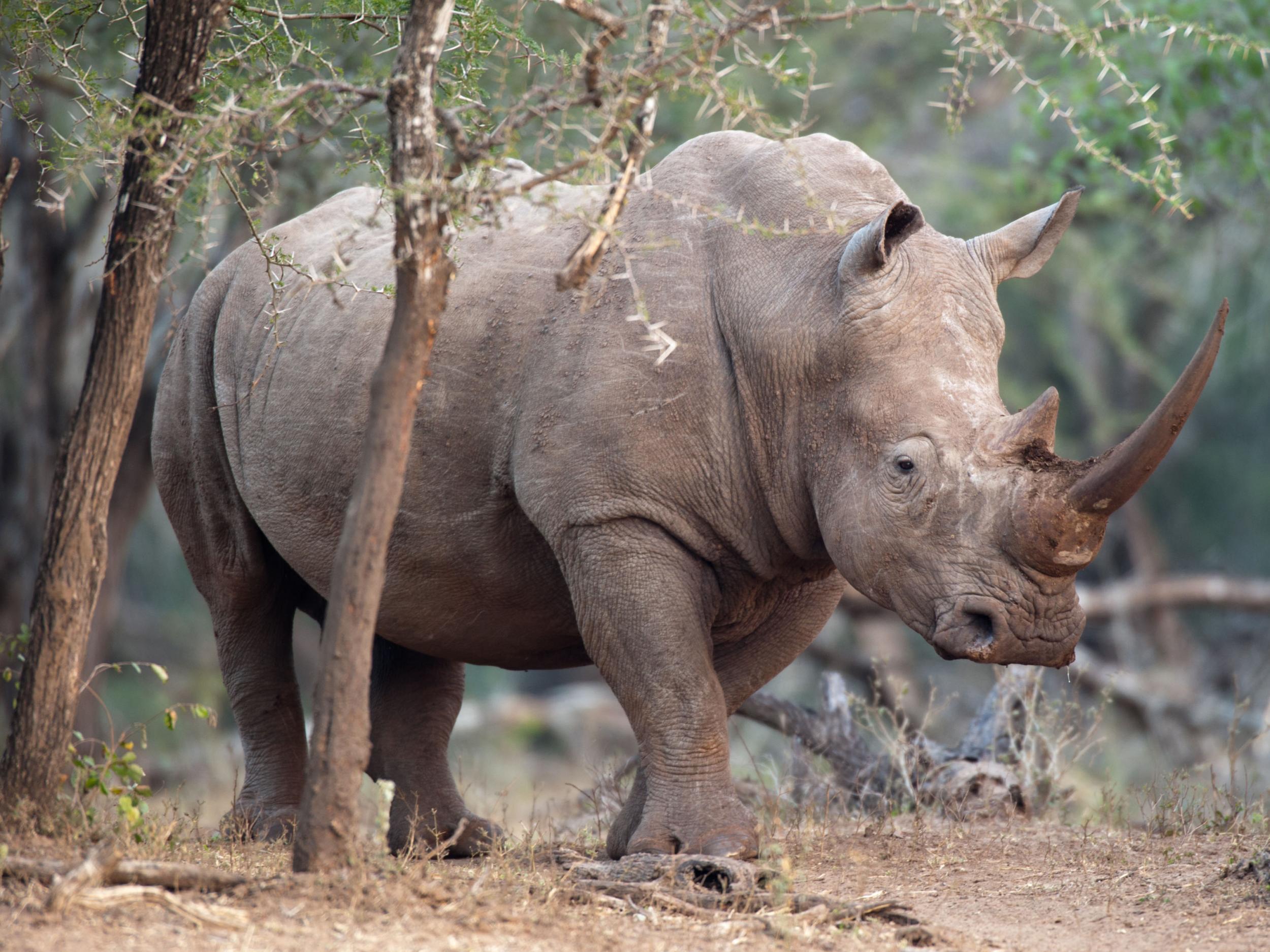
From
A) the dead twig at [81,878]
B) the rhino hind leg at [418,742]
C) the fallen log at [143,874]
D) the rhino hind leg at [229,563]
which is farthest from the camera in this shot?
the rhino hind leg at [229,563]

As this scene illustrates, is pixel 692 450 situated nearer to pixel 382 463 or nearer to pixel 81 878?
pixel 382 463

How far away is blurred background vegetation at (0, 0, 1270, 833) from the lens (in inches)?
307

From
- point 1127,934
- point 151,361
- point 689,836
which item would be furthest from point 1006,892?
point 151,361

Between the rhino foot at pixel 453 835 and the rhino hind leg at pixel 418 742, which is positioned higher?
the rhino hind leg at pixel 418 742

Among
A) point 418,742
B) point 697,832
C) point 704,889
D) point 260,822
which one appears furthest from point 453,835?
point 704,889

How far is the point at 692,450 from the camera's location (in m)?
4.82

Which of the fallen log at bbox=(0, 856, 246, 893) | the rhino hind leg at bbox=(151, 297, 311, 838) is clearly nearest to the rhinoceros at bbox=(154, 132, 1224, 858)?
the rhino hind leg at bbox=(151, 297, 311, 838)

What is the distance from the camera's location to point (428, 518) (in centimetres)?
527

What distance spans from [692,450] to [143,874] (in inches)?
82.9

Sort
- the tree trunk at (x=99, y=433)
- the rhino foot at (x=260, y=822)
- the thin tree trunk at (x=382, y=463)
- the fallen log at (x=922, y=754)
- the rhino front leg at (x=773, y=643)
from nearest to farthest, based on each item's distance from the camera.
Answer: the thin tree trunk at (x=382, y=463) < the tree trunk at (x=99, y=433) < the rhino front leg at (x=773, y=643) < the rhino foot at (x=260, y=822) < the fallen log at (x=922, y=754)

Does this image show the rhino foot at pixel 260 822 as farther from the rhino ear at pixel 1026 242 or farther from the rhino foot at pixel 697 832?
the rhino ear at pixel 1026 242

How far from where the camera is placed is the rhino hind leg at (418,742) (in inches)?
233

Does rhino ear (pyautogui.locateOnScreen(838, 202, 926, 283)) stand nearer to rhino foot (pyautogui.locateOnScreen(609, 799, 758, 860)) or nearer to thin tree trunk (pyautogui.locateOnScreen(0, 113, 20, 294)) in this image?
rhino foot (pyautogui.locateOnScreen(609, 799, 758, 860))

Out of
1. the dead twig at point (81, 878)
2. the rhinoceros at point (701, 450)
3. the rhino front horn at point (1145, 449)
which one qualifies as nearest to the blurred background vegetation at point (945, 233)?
the rhinoceros at point (701, 450)
